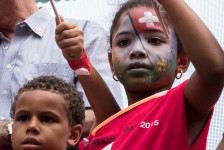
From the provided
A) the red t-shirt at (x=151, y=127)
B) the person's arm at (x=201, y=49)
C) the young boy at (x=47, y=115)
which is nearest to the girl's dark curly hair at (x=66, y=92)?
the young boy at (x=47, y=115)

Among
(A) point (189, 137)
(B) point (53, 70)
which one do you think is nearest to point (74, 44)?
(A) point (189, 137)

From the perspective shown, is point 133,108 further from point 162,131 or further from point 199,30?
point 199,30

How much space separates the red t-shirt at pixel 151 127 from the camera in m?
1.69

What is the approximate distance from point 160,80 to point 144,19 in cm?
20

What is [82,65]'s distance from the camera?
6.44ft

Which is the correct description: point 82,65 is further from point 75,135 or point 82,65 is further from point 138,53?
point 75,135

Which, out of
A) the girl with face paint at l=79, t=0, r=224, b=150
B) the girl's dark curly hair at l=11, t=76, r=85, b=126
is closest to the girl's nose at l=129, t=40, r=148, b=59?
the girl with face paint at l=79, t=0, r=224, b=150

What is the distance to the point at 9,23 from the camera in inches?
111

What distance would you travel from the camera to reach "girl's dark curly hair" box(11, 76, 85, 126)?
2.14 metres

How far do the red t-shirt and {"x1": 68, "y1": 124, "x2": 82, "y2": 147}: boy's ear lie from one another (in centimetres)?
20

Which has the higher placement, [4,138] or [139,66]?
[139,66]

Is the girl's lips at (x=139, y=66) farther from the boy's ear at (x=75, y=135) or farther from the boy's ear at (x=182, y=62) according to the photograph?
the boy's ear at (x=75, y=135)

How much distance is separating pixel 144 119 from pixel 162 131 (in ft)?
0.27

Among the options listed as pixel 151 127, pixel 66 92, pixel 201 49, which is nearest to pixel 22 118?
pixel 66 92
